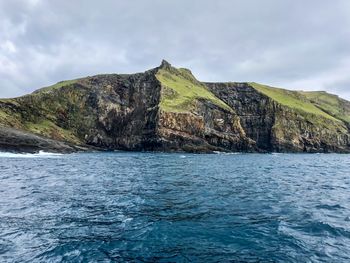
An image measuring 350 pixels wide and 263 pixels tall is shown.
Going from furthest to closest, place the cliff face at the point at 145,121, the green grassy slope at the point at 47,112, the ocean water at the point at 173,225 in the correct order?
1. the cliff face at the point at 145,121
2. the green grassy slope at the point at 47,112
3. the ocean water at the point at 173,225

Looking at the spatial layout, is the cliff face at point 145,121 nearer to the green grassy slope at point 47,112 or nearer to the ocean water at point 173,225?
the green grassy slope at point 47,112

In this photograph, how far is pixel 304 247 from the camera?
52.9ft

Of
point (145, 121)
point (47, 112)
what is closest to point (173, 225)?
point (145, 121)

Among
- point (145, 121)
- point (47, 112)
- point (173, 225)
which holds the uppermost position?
point (47, 112)

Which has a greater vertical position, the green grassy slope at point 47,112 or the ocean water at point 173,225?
the green grassy slope at point 47,112

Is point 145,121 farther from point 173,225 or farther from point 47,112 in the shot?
point 173,225

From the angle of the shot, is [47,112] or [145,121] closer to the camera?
[145,121]

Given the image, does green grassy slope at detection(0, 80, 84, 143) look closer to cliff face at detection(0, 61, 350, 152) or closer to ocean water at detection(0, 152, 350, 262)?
cliff face at detection(0, 61, 350, 152)

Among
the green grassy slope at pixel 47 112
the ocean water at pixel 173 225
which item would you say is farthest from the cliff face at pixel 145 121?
the ocean water at pixel 173 225

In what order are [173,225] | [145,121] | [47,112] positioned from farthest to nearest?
1. [47,112]
2. [145,121]
3. [173,225]

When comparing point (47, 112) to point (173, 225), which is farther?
point (47, 112)

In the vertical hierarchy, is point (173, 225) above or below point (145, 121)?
below

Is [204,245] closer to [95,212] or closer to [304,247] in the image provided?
[304,247]

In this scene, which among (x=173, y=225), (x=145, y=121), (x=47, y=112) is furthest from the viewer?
(x=47, y=112)
